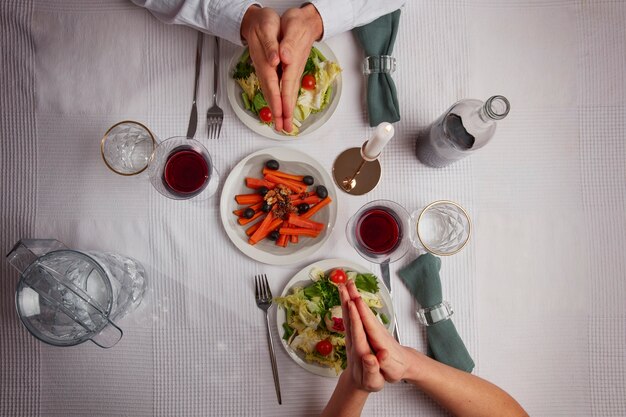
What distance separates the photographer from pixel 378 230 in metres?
1.07

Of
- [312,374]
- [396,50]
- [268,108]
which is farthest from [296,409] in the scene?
[396,50]

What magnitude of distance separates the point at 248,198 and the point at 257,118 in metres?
0.21

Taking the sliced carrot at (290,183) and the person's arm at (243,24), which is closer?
the person's arm at (243,24)

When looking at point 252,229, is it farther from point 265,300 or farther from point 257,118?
point 257,118

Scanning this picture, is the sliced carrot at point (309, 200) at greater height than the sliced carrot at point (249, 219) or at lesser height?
greater

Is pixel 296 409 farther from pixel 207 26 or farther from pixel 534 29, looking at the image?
pixel 534 29

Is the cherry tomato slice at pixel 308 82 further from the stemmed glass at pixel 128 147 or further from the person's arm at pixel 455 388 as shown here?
the person's arm at pixel 455 388

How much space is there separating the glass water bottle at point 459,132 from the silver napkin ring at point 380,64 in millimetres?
188

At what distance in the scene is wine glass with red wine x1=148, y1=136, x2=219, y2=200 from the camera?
1038 millimetres

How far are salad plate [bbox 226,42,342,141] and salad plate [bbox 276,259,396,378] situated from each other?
1.12ft

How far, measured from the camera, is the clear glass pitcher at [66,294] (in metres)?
0.94

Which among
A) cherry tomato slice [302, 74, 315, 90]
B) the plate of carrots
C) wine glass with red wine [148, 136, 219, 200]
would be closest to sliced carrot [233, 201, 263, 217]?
the plate of carrots

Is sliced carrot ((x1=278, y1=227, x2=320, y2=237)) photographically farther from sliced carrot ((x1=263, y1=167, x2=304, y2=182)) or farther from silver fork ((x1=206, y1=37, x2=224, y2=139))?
silver fork ((x1=206, y1=37, x2=224, y2=139))

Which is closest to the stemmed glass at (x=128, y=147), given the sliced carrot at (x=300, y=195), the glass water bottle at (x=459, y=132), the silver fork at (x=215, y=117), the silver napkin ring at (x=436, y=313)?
the silver fork at (x=215, y=117)
